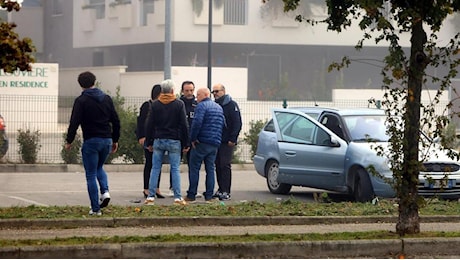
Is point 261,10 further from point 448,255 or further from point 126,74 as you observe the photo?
point 448,255

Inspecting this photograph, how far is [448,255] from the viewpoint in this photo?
11273mm

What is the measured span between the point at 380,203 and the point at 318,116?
132 inches

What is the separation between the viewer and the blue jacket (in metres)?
16.5

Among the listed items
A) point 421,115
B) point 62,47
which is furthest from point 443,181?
point 62,47

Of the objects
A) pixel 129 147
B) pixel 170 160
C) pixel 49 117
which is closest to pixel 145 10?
pixel 49 117

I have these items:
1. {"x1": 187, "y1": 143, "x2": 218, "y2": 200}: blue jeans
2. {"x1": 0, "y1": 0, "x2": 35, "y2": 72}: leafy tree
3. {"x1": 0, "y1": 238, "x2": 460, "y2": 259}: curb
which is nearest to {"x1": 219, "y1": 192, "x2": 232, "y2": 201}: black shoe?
{"x1": 187, "y1": 143, "x2": 218, "y2": 200}: blue jeans

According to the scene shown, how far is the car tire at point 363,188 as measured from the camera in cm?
1673

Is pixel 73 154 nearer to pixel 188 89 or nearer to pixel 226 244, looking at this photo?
pixel 188 89

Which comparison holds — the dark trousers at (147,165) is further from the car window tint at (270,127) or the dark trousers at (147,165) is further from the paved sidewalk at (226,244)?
the paved sidewalk at (226,244)

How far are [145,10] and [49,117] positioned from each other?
80.4 feet

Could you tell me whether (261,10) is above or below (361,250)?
above

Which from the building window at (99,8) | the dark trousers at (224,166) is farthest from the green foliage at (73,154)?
the building window at (99,8)

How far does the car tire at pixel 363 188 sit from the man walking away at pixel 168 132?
2.82m

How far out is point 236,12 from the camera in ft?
189
